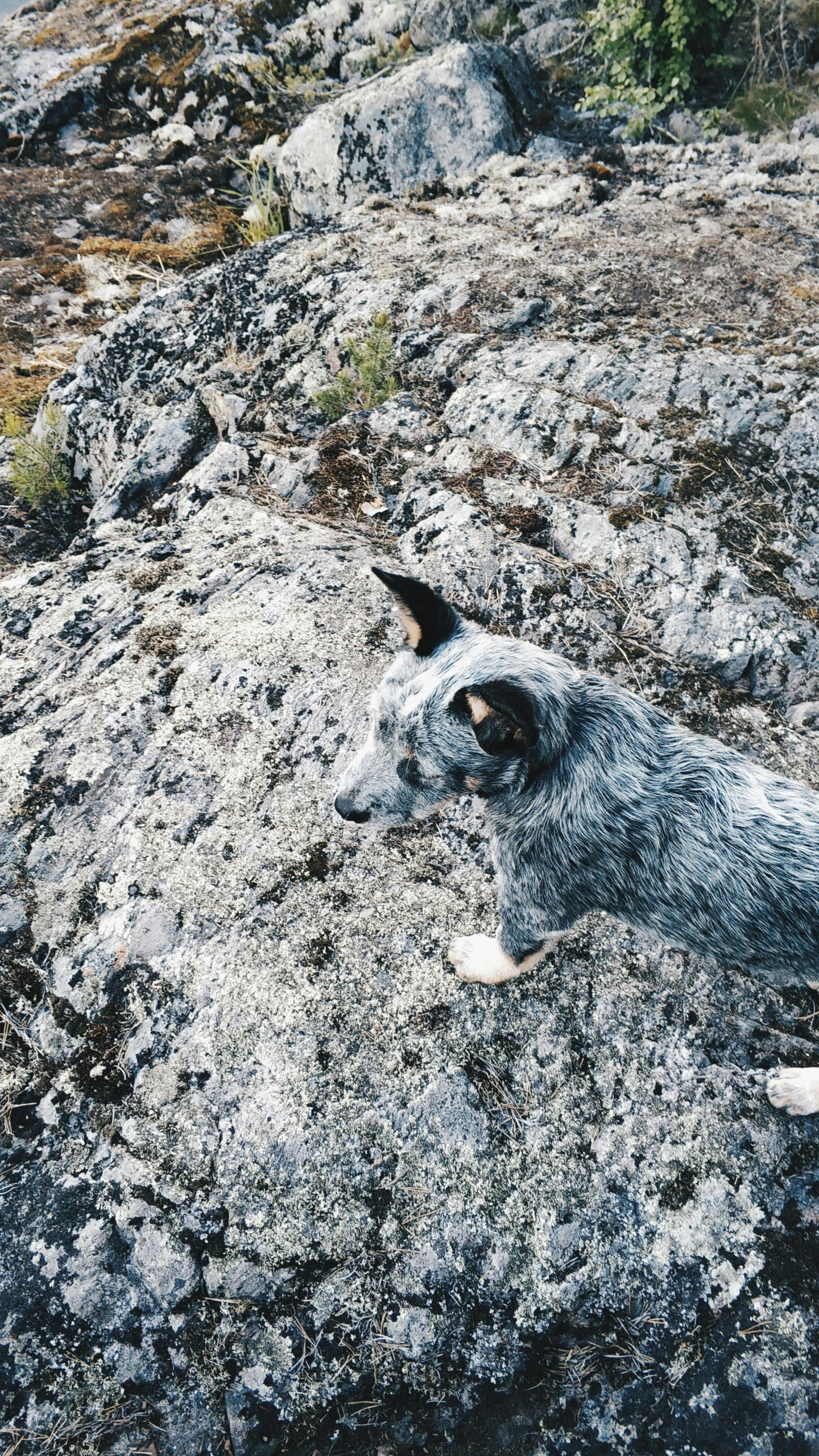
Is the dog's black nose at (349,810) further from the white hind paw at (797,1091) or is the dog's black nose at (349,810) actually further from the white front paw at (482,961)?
the white hind paw at (797,1091)

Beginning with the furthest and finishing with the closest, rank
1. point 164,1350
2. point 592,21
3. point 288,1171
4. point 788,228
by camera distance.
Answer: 1. point 592,21
2. point 788,228
3. point 288,1171
4. point 164,1350

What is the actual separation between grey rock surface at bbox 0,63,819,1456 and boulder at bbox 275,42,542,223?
→ 5547 millimetres

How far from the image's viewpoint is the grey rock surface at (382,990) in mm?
2939

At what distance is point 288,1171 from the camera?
10.6ft

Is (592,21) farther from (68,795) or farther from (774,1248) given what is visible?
(774,1248)

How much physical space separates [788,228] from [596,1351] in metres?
11.1

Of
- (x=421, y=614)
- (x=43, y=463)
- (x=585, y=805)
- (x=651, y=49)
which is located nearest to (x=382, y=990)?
(x=585, y=805)

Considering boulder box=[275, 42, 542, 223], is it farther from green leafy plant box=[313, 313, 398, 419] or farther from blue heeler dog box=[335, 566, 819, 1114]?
blue heeler dog box=[335, 566, 819, 1114]

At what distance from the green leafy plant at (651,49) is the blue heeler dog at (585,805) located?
12.4 m

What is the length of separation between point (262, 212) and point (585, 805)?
11.2 m

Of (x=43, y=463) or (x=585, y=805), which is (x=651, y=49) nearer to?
(x=43, y=463)

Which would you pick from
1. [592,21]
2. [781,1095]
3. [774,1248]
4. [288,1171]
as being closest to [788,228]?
[592,21]

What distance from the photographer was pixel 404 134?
1029 centimetres

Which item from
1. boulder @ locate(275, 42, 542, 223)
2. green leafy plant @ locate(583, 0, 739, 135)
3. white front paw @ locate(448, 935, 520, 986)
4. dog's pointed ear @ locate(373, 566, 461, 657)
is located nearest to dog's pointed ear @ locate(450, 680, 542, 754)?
dog's pointed ear @ locate(373, 566, 461, 657)
